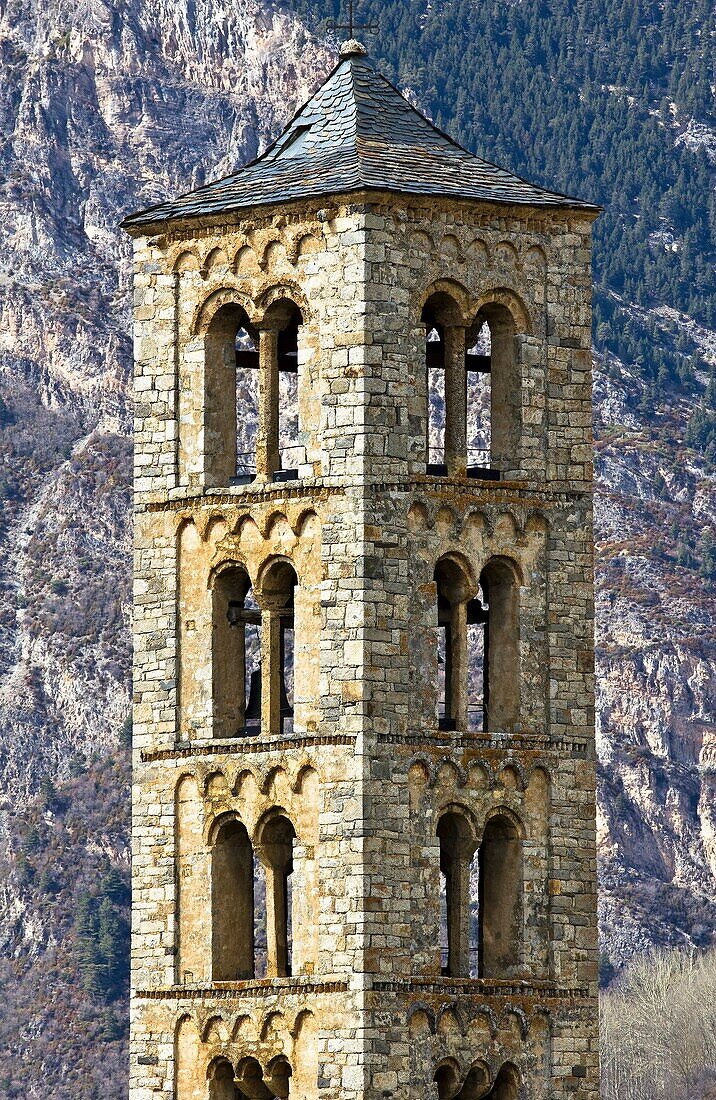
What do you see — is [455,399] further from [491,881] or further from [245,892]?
[245,892]

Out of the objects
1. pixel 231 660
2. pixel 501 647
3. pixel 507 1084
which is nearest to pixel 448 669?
pixel 501 647

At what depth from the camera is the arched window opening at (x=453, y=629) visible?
168ft

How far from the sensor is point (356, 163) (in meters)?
52.1

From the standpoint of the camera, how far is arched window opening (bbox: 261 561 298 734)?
169 ft

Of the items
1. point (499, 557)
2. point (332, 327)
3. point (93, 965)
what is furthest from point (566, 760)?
point (93, 965)

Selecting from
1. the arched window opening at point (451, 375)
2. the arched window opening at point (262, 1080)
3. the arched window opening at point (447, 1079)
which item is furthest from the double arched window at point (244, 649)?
the arched window opening at point (447, 1079)

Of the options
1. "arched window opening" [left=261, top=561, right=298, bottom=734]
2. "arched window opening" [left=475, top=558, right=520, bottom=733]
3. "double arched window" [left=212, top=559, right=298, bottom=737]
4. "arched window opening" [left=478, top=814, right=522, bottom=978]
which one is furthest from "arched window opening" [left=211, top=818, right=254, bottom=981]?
"arched window opening" [left=475, top=558, right=520, bottom=733]

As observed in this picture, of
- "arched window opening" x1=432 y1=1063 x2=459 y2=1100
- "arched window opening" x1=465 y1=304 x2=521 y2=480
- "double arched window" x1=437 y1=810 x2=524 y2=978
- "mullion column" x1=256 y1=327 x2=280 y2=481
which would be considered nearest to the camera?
"arched window opening" x1=432 y1=1063 x2=459 y2=1100

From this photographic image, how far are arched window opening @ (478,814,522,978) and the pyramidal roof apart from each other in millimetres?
8168

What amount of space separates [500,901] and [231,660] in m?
4.69

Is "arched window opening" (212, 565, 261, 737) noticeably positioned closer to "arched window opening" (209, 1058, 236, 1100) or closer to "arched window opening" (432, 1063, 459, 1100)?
"arched window opening" (209, 1058, 236, 1100)

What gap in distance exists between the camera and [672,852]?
198m

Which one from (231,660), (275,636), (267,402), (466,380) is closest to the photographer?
(466,380)

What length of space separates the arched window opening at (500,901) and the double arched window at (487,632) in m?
1.43
